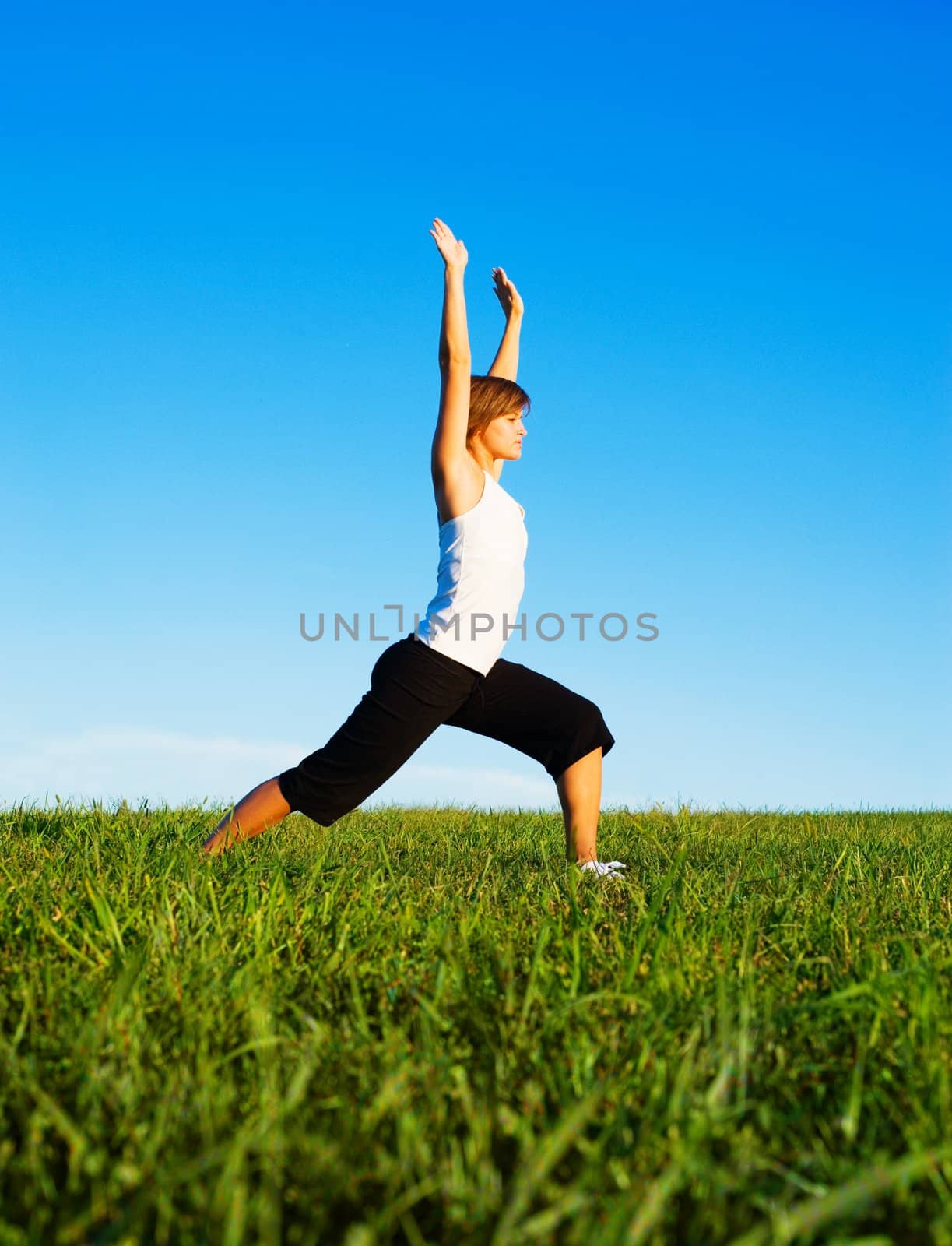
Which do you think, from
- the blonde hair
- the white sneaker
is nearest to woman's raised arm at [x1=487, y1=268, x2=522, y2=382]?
the blonde hair

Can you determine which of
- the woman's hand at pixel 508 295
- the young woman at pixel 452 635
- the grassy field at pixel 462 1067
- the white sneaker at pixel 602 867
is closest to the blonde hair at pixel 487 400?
the young woman at pixel 452 635

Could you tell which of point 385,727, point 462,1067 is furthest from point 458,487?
point 462,1067

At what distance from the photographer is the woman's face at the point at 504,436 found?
511 cm

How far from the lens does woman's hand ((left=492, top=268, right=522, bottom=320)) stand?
5863 mm

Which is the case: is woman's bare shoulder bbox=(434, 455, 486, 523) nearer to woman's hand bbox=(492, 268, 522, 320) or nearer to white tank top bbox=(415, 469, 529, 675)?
white tank top bbox=(415, 469, 529, 675)

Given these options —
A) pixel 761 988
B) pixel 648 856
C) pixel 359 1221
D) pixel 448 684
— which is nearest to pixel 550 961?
pixel 761 988

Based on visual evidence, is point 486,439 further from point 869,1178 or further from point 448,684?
point 869,1178

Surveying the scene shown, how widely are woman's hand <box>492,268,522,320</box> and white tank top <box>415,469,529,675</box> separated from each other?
1.34 m

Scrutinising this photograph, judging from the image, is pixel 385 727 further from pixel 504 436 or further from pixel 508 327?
pixel 508 327

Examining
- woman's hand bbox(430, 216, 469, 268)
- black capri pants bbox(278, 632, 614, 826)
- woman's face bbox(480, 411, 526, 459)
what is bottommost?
black capri pants bbox(278, 632, 614, 826)

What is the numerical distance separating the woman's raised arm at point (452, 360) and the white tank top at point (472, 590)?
0.99 ft

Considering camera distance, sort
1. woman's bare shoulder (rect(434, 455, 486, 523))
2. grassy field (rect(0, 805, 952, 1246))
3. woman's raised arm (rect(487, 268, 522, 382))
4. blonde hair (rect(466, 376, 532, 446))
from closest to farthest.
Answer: grassy field (rect(0, 805, 952, 1246)), woman's bare shoulder (rect(434, 455, 486, 523)), blonde hair (rect(466, 376, 532, 446)), woman's raised arm (rect(487, 268, 522, 382))

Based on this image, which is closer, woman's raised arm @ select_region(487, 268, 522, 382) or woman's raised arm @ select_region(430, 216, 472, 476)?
woman's raised arm @ select_region(430, 216, 472, 476)

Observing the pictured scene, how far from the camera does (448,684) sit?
4.88 m
